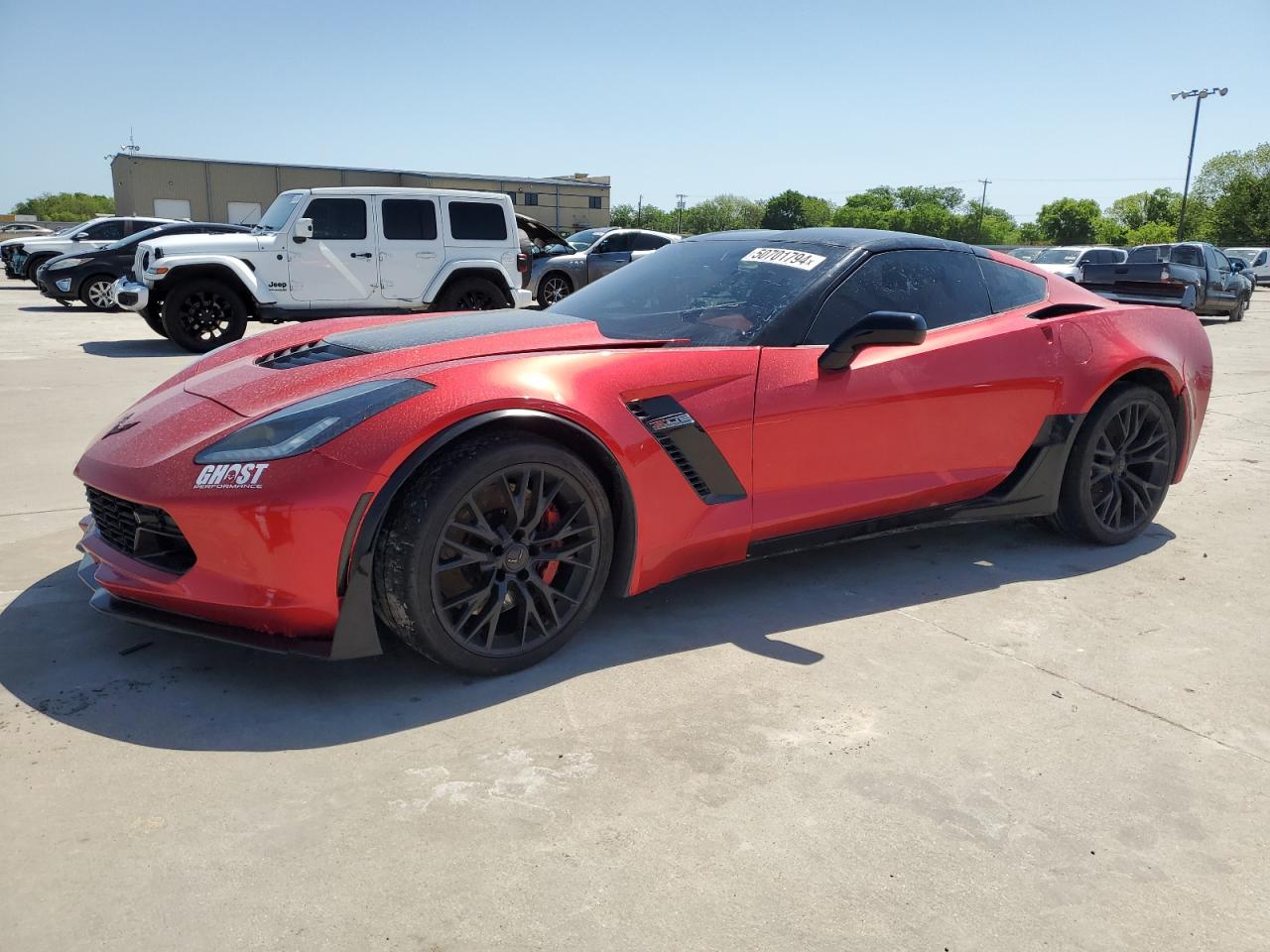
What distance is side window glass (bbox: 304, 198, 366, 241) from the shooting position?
11.0m

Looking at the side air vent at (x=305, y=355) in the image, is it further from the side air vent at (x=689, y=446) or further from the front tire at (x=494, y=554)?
the side air vent at (x=689, y=446)

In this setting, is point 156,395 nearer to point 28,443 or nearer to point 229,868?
point 229,868

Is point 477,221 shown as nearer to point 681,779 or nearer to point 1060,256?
point 681,779

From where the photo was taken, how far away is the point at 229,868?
197 cm

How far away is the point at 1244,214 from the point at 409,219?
2787 inches

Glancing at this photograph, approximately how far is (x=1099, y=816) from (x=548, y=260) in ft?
52.1

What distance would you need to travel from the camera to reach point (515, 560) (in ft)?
9.22

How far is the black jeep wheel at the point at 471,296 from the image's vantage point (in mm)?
11750

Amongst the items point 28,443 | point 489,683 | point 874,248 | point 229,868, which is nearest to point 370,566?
point 489,683

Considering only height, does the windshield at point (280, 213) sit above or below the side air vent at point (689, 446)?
above

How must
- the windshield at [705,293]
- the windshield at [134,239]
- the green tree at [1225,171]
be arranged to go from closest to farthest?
the windshield at [705,293] → the windshield at [134,239] → the green tree at [1225,171]

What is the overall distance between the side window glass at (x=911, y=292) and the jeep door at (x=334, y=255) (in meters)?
8.68

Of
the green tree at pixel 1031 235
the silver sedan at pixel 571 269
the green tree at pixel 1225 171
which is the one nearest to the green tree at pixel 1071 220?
the green tree at pixel 1031 235

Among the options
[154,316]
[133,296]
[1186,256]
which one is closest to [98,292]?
[154,316]
